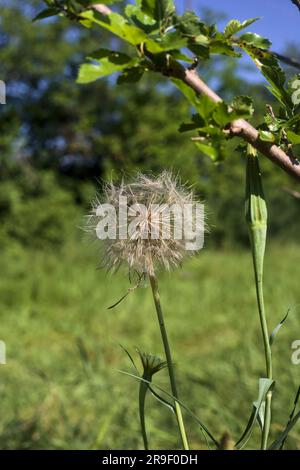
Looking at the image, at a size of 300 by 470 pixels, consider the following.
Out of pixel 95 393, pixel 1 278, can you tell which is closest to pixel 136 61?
pixel 95 393

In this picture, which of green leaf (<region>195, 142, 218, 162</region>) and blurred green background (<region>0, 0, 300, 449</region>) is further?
blurred green background (<region>0, 0, 300, 449</region>)

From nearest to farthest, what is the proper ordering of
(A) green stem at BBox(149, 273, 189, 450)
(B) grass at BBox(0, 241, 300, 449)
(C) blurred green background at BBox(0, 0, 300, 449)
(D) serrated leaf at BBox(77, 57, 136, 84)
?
(D) serrated leaf at BBox(77, 57, 136, 84)
(A) green stem at BBox(149, 273, 189, 450)
(B) grass at BBox(0, 241, 300, 449)
(C) blurred green background at BBox(0, 0, 300, 449)

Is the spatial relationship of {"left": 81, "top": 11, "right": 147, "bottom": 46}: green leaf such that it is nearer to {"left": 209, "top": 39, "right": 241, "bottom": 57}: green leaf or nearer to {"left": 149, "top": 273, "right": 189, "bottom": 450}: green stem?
{"left": 209, "top": 39, "right": 241, "bottom": 57}: green leaf

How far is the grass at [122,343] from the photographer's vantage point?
1.49m

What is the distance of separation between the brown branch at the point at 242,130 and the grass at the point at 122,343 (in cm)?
20

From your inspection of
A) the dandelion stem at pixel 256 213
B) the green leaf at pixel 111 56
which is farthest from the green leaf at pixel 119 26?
the dandelion stem at pixel 256 213

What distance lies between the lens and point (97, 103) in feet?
25.0

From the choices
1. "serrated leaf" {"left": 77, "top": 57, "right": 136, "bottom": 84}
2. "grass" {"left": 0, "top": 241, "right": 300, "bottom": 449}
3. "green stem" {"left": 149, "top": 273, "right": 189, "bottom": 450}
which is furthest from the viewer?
"grass" {"left": 0, "top": 241, "right": 300, "bottom": 449}

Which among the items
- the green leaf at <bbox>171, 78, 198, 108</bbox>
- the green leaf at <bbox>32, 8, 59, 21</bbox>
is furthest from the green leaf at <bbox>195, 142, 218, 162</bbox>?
the green leaf at <bbox>32, 8, 59, 21</bbox>

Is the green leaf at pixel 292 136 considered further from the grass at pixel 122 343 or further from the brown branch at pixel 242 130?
the grass at pixel 122 343

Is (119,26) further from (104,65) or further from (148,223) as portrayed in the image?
(148,223)

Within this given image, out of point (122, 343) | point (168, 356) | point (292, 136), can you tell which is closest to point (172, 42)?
point (292, 136)

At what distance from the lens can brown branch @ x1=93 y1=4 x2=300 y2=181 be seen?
433 millimetres

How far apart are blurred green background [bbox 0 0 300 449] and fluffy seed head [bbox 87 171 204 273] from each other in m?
0.05
